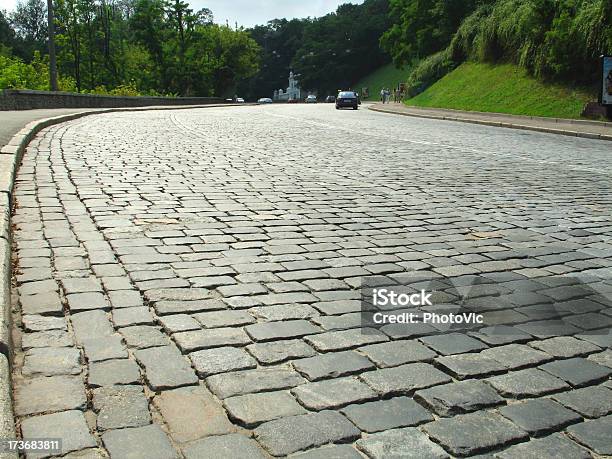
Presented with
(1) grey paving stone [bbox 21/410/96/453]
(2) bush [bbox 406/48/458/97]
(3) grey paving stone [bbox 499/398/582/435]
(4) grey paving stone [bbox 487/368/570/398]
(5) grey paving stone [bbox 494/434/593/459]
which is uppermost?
(2) bush [bbox 406/48/458/97]

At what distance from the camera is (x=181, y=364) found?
3459 mm

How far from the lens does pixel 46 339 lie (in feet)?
12.2

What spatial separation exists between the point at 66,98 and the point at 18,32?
94.4m

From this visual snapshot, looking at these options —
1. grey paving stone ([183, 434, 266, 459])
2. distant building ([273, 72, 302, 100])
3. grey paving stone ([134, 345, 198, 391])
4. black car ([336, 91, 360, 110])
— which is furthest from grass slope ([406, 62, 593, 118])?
distant building ([273, 72, 302, 100])

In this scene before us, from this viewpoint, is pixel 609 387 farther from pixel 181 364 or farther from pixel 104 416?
pixel 104 416

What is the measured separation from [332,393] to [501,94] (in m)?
30.4

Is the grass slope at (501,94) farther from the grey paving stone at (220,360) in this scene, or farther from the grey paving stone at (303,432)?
the grey paving stone at (303,432)

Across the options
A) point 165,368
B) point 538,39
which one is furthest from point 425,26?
point 165,368

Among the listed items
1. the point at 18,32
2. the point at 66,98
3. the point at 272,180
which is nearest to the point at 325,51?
the point at 18,32

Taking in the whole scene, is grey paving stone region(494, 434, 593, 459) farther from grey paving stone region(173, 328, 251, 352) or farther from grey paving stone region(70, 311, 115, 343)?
grey paving stone region(70, 311, 115, 343)

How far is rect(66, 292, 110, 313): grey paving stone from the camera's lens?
4.20 meters

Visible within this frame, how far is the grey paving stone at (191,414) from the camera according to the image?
9.25ft

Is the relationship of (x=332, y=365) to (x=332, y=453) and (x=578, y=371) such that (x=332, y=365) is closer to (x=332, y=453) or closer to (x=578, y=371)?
(x=332, y=453)

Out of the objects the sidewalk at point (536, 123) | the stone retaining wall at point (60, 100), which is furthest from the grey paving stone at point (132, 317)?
the stone retaining wall at point (60, 100)
